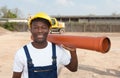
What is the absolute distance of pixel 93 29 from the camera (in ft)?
165

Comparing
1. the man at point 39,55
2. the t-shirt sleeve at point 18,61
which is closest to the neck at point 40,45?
the man at point 39,55

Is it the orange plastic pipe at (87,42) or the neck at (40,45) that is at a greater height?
the orange plastic pipe at (87,42)

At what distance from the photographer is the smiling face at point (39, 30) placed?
3033 mm

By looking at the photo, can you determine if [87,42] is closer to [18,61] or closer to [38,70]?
[38,70]

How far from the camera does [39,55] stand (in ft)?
9.96

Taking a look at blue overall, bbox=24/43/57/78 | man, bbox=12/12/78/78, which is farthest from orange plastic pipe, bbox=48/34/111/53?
blue overall, bbox=24/43/57/78

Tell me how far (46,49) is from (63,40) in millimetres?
214

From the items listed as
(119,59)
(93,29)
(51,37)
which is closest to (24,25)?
(93,29)

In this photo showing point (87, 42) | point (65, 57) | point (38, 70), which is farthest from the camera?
point (65, 57)

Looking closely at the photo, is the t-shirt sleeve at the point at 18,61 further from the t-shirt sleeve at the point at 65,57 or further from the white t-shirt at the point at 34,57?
the t-shirt sleeve at the point at 65,57

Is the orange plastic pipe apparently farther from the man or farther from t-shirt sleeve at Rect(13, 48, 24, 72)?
t-shirt sleeve at Rect(13, 48, 24, 72)

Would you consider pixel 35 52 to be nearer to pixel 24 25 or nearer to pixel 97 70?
pixel 97 70

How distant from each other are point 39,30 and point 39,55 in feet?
0.73

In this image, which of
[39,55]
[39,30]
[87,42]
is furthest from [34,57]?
[87,42]
